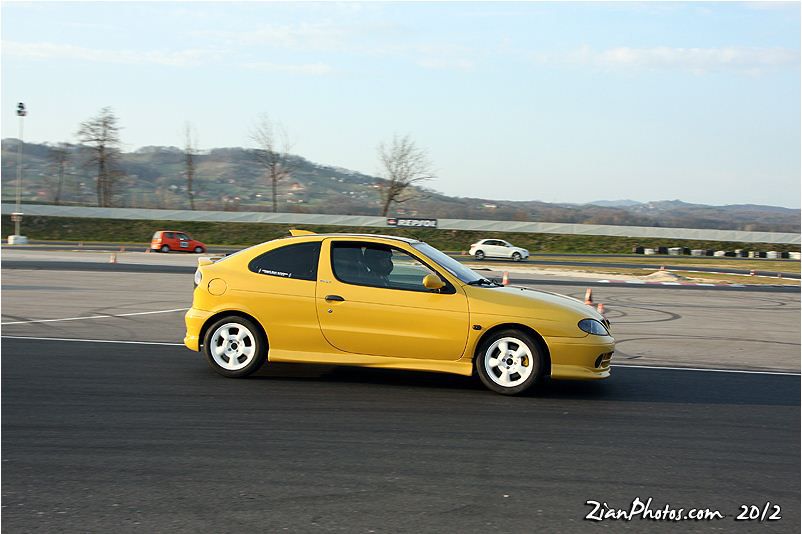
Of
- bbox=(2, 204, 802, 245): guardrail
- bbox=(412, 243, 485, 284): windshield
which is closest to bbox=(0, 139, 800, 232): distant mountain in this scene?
bbox=(2, 204, 802, 245): guardrail

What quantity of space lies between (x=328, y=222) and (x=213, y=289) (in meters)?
56.8

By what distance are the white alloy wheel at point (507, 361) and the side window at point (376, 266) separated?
95 centimetres

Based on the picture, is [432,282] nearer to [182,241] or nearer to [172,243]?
[172,243]

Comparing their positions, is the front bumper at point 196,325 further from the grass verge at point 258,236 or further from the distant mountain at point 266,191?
the distant mountain at point 266,191

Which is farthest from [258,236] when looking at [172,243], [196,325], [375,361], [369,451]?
[369,451]

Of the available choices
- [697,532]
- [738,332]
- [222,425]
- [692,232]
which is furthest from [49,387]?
[692,232]

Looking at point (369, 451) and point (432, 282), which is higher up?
point (432, 282)

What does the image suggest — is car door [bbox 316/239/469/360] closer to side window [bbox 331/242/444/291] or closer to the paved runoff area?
side window [bbox 331/242/444/291]

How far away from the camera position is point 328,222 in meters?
65.6

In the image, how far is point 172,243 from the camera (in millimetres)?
45625

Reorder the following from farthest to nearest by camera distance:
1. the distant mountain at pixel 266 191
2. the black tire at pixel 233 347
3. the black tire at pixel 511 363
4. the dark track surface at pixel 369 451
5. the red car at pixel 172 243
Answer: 1. the distant mountain at pixel 266 191
2. the red car at pixel 172 243
3. the black tire at pixel 233 347
4. the black tire at pixel 511 363
5. the dark track surface at pixel 369 451

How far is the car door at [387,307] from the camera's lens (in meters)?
8.50

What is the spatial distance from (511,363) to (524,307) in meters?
0.57

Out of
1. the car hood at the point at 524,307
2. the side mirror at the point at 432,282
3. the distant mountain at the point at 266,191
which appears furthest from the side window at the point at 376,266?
the distant mountain at the point at 266,191
